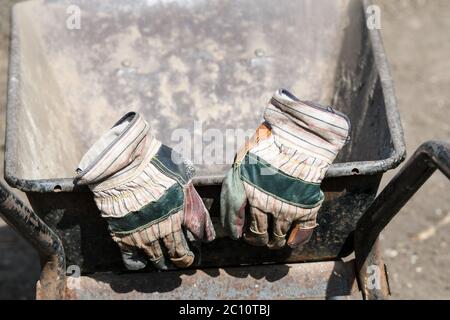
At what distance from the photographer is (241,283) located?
6.23ft

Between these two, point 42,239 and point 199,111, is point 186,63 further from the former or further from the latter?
point 42,239

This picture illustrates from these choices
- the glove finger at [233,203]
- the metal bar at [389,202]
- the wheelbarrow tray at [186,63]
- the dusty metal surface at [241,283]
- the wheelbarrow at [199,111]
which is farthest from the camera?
the wheelbarrow tray at [186,63]

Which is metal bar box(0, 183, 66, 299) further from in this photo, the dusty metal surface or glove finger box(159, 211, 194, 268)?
glove finger box(159, 211, 194, 268)

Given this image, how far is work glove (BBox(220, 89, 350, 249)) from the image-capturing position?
1.57 meters

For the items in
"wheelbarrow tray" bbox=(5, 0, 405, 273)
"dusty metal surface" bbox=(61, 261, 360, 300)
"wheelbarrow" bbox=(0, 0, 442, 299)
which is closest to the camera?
"wheelbarrow" bbox=(0, 0, 442, 299)

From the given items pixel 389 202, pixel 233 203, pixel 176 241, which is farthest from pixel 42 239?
pixel 389 202

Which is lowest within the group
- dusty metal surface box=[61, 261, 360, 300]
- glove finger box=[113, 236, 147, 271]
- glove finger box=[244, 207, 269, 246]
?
dusty metal surface box=[61, 261, 360, 300]

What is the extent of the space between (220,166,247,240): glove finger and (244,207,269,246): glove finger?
2cm

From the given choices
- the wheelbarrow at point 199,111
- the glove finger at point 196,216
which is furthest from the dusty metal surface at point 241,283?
the glove finger at point 196,216

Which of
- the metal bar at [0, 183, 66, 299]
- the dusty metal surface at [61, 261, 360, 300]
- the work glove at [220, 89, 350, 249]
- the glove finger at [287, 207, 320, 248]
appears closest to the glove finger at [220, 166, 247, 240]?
the work glove at [220, 89, 350, 249]

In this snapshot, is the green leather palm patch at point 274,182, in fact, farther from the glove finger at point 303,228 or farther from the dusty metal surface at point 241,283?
the dusty metal surface at point 241,283

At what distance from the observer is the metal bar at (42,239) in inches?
61.6

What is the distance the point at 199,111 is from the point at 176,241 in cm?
84

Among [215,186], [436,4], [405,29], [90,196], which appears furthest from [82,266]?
[436,4]
